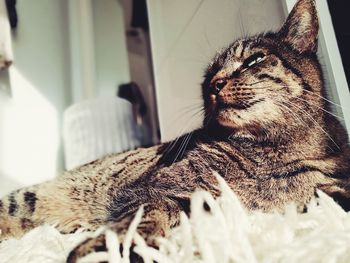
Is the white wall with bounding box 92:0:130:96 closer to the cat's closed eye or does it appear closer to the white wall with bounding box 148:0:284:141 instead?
the white wall with bounding box 148:0:284:141

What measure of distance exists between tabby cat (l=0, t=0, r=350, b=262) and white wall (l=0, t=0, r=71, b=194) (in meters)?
1.09

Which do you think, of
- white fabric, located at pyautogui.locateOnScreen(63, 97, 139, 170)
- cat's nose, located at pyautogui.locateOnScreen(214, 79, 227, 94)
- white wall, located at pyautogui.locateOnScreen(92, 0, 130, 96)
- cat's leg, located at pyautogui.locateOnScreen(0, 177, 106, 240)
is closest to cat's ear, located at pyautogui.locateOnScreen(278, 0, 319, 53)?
cat's nose, located at pyautogui.locateOnScreen(214, 79, 227, 94)

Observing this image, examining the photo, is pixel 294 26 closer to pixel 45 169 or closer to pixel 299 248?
pixel 299 248

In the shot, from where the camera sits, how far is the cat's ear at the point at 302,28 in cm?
66

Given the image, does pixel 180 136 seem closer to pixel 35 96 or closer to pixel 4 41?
pixel 4 41

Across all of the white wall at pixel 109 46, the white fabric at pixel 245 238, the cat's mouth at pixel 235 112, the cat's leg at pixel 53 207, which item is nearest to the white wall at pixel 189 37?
the cat's mouth at pixel 235 112

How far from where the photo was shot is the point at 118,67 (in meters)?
2.00

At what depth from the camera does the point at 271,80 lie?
65 cm

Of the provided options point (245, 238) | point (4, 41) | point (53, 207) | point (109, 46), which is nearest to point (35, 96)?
point (4, 41)

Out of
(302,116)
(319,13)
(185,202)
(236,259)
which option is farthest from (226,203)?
(319,13)

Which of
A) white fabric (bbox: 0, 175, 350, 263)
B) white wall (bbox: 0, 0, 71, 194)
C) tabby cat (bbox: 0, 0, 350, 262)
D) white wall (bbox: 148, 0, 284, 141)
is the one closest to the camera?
white fabric (bbox: 0, 175, 350, 263)

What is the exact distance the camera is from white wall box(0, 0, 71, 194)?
1.67m

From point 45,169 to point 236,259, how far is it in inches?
60.8

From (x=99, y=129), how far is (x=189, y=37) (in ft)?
2.61
